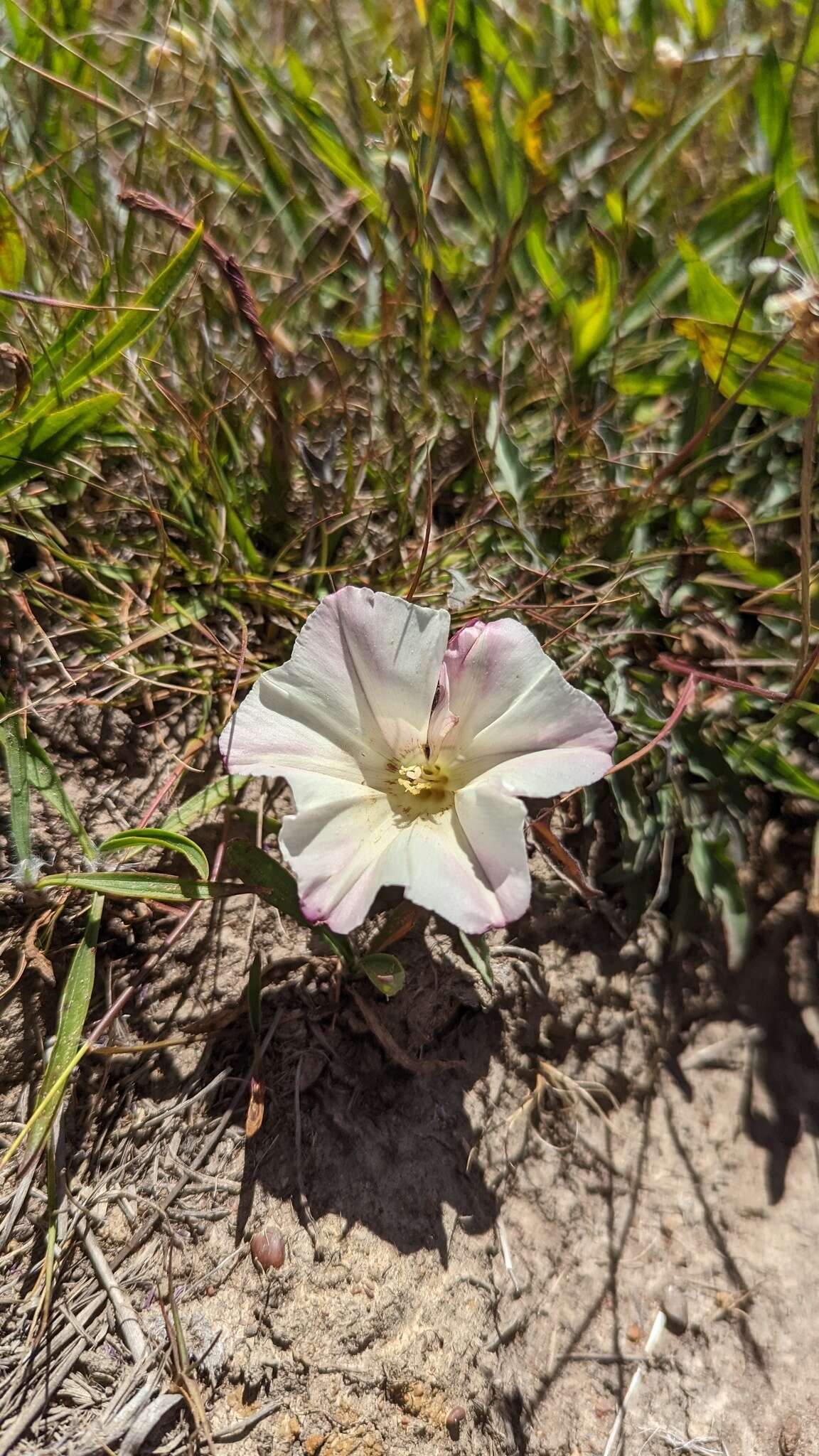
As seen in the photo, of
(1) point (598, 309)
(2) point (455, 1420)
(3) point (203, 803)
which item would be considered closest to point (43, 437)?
(3) point (203, 803)

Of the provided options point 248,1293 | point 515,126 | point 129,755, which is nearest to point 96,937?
point 129,755

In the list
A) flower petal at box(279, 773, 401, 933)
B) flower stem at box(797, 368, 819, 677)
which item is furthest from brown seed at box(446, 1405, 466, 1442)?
flower stem at box(797, 368, 819, 677)

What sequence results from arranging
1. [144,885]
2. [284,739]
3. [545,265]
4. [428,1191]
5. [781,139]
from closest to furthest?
[284,739]
[144,885]
[428,1191]
[781,139]
[545,265]

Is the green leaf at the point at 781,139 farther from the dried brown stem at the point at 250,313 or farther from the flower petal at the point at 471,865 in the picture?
the flower petal at the point at 471,865

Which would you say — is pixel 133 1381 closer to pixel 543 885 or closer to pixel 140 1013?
pixel 140 1013

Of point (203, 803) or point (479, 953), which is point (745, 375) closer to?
point (479, 953)

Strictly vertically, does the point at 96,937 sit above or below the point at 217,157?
below
